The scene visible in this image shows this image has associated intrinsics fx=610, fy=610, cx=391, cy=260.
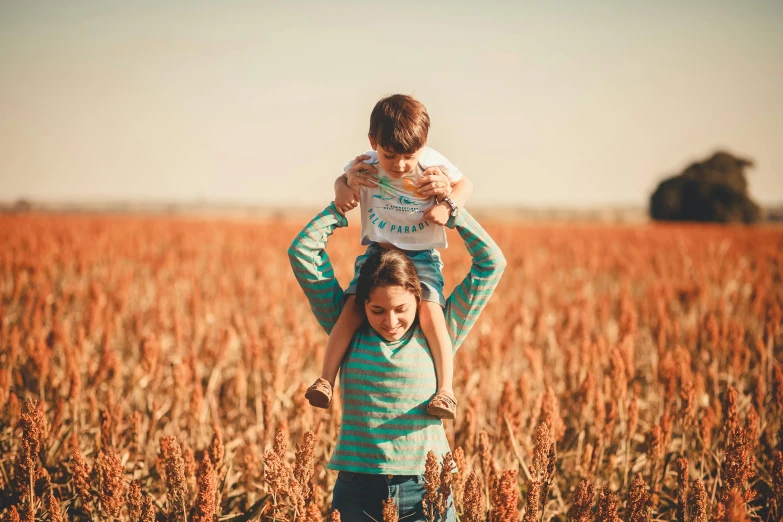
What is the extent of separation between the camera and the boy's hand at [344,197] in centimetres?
194

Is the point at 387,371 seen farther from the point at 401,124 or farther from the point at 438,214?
the point at 401,124

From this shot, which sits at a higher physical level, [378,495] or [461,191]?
[461,191]

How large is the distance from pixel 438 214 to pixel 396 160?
0.20 metres

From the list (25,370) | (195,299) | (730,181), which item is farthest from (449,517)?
(730,181)

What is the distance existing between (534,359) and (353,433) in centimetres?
172

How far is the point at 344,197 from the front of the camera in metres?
1.94

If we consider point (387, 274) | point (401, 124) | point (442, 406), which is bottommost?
point (442, 406)

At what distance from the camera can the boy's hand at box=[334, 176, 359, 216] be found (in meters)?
1.94

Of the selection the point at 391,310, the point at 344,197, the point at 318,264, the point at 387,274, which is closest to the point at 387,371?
the point at 391,310

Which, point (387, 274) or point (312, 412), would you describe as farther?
point (312, 412)

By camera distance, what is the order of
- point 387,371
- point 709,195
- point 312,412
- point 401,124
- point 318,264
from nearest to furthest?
1. point 401,124
2. point 387,371
3. point 318,264
4. point 312,412
5. point 709,195

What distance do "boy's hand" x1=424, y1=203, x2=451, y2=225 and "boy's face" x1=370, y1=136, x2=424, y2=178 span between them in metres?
0.14

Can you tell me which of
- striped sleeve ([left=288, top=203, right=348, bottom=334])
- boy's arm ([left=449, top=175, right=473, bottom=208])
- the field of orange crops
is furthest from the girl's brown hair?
the field of orange crops

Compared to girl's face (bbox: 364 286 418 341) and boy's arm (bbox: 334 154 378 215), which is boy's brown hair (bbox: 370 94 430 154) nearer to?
boy's arm (bbox: 334 154 378 215)
